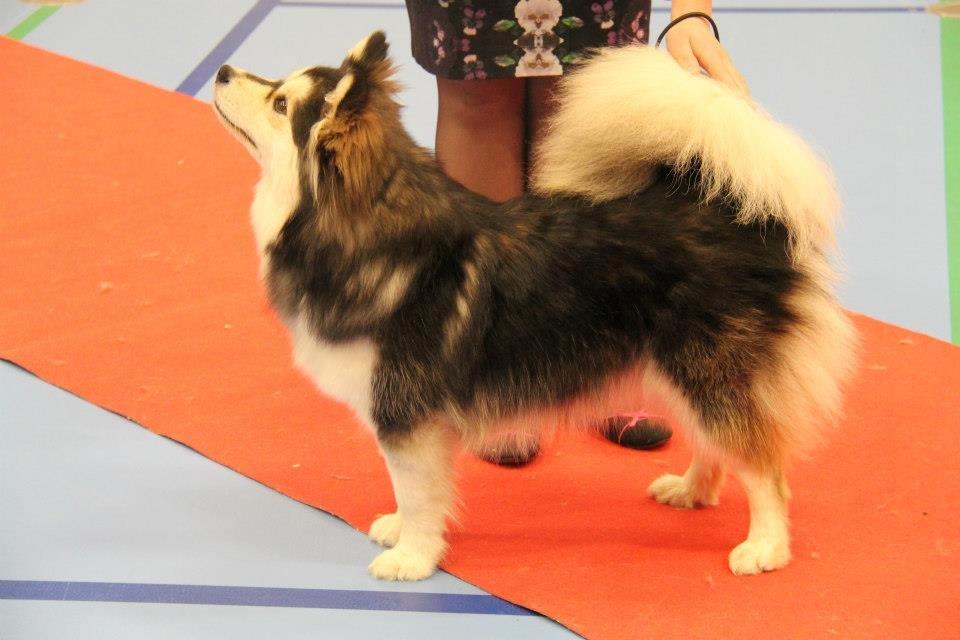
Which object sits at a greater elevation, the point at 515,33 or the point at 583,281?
the point at 515,33

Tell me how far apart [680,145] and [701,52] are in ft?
0.99

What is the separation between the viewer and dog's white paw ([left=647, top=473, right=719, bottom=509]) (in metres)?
2.44

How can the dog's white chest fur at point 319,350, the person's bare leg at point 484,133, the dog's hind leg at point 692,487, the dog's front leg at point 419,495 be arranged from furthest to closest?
1. the person's bare leg at point 484,133
2. the dog's hind leg at point 692,487
3. the dog's front leg at point 419,495
4. the dog's white chest fur at point 319,350

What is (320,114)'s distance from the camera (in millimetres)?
1896

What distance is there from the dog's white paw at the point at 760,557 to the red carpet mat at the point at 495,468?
0.03 m

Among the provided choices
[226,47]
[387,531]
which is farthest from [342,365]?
[226,47]

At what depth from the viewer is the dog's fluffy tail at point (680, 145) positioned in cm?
204

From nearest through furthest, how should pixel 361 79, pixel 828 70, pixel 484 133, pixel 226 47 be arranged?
pixel 361 79 → pixel 484 133 → pixel 828 70 → pixel 226 47

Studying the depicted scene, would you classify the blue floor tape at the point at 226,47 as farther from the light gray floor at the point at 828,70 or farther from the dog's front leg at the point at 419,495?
the dog's front leg at the point at 419,495

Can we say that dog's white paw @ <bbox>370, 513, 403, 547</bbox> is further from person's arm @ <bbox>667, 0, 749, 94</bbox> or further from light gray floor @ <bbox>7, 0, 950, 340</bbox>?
light gray floor @ <bbox>7, 0, 950, 340</bbox>

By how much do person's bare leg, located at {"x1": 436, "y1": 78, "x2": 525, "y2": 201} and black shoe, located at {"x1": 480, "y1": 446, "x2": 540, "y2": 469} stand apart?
0.66 metres

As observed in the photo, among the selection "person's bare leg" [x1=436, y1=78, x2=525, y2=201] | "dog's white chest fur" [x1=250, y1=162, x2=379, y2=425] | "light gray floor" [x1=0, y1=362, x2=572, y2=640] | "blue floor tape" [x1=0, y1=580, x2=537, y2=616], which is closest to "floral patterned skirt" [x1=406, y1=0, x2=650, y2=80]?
"person's bare leg" [x1=436, y1=78, x2=525, y2=201]

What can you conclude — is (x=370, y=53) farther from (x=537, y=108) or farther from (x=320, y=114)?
(x=537, y=108)

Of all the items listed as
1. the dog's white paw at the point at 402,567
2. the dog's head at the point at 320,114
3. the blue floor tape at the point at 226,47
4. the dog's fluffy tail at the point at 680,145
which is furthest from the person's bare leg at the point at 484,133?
the blue floor tape at the point at 226,47
